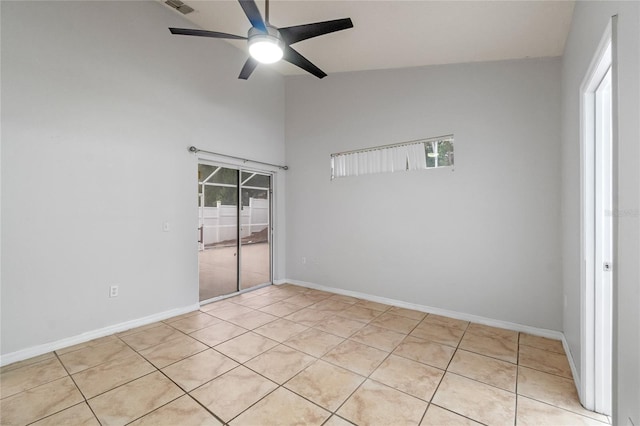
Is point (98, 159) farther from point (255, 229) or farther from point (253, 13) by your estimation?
point (255, 229)

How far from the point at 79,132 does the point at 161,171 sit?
0.85 metres

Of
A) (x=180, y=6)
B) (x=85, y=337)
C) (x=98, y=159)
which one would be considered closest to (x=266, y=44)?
(x=180, y=6)

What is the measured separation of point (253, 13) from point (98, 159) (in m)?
2.31

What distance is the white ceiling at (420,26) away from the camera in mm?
2272

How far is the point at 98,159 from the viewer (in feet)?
9.59

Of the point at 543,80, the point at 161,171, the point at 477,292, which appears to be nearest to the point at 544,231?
the point at 477,292

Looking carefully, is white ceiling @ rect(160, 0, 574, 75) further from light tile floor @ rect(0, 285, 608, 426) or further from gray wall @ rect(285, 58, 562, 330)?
light tile floor @ rect(0, 285, 608, 426)

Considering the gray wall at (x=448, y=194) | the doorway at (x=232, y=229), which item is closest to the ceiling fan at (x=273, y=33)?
the gray wall at (x=448, y=194)

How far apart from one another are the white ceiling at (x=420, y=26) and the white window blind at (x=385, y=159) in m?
→ 1.02

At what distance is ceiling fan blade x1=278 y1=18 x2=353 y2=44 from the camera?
2.11 meters

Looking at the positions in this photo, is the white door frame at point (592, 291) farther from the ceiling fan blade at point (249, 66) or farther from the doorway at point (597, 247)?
the ceiling fan blade at point (249, 66)

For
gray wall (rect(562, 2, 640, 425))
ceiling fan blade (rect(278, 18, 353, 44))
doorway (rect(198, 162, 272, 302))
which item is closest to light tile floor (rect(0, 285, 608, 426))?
gray wall (rect(562, 2, 640, 425))

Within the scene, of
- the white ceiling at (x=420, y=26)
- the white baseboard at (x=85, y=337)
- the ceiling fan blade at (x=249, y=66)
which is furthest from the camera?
the ceiling fan blade at (x=249, y=66)

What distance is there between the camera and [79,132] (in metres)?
2.80
